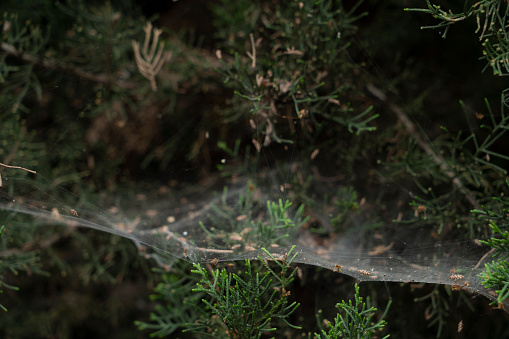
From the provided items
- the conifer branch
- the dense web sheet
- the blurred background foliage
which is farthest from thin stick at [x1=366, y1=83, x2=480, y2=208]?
the conifer branch

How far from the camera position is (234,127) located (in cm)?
199

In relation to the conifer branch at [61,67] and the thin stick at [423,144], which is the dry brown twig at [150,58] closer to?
the conifer branch at [61,67]

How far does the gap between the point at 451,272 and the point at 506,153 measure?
709 millimetres

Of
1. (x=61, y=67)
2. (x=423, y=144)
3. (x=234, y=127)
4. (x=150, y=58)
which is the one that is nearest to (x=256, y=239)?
(x=234, y=127)

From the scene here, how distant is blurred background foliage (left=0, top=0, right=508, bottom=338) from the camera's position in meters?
1.64

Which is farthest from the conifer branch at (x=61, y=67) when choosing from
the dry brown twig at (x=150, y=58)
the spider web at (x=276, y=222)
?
the spider web at (x=276, y=222)

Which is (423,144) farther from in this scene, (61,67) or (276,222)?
(61,67)

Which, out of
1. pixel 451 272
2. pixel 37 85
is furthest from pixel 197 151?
pixel 451 272

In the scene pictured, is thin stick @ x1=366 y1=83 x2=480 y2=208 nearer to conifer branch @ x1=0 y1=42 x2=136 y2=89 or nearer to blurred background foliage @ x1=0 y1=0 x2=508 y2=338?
blurred background foliage @ x1=0 y1=0 x2=508 y2=338

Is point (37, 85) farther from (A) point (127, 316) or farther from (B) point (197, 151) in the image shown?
(A) point (127, 316)

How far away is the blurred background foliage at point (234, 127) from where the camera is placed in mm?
1637

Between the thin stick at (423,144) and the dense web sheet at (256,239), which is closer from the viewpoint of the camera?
the dense web sheet at (256,239)

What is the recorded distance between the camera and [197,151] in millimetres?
2098

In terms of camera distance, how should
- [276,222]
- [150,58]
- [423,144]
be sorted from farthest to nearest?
[150,58] → [423,144] → [276,222]
